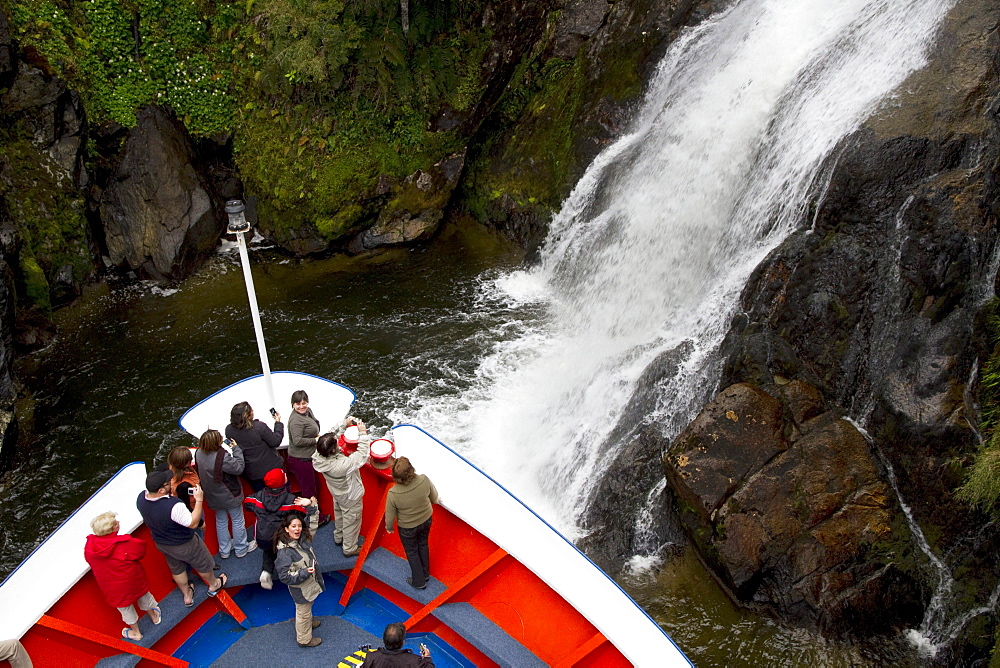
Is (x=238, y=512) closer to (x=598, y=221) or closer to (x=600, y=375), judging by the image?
(x=600, y=375)

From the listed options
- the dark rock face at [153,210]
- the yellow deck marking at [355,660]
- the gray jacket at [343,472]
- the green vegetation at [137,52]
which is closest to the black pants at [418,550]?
the gray jacket at [343,472]

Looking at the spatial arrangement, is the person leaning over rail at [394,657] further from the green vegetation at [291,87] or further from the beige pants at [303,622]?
the green vegetation at [291,87]

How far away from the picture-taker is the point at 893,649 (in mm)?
7883

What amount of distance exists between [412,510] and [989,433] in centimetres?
635

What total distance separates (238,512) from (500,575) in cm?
244

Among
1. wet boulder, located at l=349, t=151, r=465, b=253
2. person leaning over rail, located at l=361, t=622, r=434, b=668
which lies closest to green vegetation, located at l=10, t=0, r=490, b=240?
wet boulder, located at l=349, t=151, r=465, b=253

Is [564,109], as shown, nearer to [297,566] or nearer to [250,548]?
[250,548]

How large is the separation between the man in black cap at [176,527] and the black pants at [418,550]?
5.55 feet

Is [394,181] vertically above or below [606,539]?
above

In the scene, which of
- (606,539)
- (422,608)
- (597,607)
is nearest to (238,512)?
(422,608)

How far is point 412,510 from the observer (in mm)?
6234

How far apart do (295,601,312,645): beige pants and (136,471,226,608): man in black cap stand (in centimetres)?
85

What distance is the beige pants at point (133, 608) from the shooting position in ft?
20.0

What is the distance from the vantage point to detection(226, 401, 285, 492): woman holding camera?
261 inches
